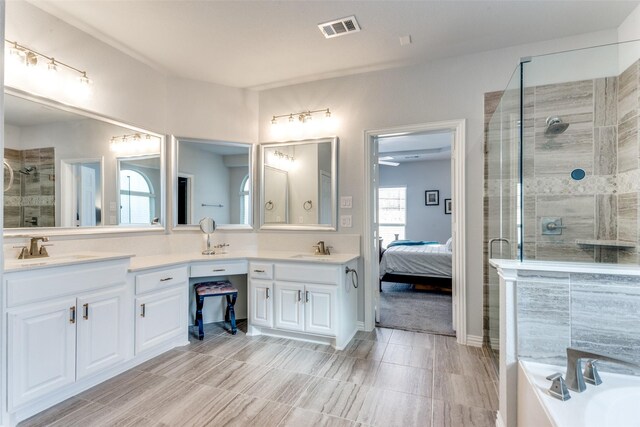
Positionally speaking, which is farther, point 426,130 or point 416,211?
point 416,211

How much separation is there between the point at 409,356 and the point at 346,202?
1545mm

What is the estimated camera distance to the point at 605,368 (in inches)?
56.6

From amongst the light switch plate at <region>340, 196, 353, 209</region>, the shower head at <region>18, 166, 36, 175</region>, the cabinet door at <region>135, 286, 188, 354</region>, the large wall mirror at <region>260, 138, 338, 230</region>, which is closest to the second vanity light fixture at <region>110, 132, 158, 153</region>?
the shower head at <region>18, 166, 36, 175</region>

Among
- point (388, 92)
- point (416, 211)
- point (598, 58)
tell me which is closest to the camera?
point (598, 58)

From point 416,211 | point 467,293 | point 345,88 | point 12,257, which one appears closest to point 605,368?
point 467,293

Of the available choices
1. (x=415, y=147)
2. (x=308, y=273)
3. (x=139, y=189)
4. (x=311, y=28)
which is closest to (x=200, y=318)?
(x=308, y=273)

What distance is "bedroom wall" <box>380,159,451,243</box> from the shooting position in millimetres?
7395

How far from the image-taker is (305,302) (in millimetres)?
2762

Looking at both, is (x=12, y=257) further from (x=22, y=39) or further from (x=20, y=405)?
(x=22, y=39)

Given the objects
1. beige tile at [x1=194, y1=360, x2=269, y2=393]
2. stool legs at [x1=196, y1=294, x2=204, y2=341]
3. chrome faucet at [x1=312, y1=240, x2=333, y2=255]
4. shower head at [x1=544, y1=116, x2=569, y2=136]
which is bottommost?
beige tile at [x1=194, y1=360, x2=269, y2=393]

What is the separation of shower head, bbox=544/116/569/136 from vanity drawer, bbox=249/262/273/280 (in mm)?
2528

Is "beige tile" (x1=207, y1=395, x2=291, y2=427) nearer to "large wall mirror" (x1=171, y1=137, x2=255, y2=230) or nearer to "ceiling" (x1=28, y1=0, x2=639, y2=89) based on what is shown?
"large wall mirror" (x1=171, y1=137, x2=255, y2=230)

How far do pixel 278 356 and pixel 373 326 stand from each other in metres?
1.10

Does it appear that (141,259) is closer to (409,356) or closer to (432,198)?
(409,356)
